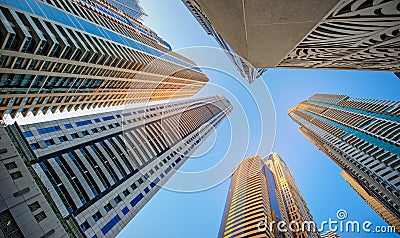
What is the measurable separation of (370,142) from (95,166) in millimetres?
75598

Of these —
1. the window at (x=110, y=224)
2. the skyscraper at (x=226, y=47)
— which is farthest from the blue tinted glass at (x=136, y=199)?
the skyscraper at (x=226, y=47)

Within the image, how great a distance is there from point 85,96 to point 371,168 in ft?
260

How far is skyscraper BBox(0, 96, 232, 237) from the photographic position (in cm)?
3703

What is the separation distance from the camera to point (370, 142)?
73312 mm

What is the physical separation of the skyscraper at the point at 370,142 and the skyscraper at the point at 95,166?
184 feet

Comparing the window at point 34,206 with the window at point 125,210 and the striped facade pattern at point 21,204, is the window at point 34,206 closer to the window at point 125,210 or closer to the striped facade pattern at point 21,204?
the striped facade pattern at point 21,204

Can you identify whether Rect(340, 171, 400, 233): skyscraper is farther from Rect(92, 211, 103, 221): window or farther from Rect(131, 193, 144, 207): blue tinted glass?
Rect(92, 211, 103, 221): window

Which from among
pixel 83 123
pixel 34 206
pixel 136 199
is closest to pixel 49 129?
pixel 83 123

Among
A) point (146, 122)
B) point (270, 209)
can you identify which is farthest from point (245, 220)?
point (146, 122)

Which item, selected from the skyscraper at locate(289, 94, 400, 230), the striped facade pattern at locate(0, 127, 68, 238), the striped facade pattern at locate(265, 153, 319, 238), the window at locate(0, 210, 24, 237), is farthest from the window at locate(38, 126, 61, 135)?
the striped facade pattern at locate(265, 153, 319, 238)

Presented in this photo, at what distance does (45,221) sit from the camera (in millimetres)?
20641

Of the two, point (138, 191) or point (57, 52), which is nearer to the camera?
point (57, 52)

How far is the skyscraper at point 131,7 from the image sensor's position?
166075 mm

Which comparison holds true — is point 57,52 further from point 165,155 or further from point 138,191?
point 165,155
